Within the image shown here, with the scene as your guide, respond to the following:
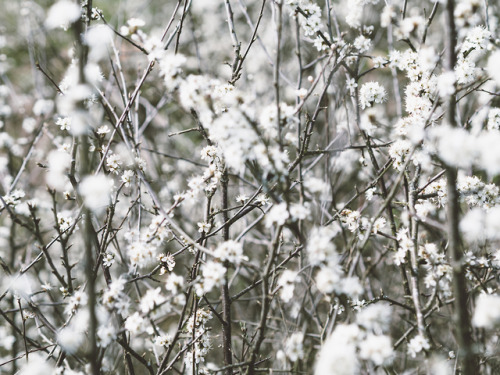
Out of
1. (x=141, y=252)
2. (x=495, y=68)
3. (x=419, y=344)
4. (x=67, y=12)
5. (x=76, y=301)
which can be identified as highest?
(x=67, y=12)

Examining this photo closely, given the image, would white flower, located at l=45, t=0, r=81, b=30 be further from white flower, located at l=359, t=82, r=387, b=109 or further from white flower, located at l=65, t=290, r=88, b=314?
white flower, located at l=359, t=82, r=387, b=109

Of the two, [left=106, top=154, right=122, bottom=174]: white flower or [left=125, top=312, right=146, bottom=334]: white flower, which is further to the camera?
[left=106, top=154, right=122, bottom=174]: white flower

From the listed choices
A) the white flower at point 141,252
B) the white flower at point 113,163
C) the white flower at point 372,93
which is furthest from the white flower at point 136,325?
the white flower at point 372,93

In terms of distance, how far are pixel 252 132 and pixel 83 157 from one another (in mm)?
570

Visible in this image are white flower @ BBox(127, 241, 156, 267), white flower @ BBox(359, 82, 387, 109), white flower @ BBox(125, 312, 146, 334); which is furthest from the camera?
white flower @ BBox(359, 82, 387, 109)

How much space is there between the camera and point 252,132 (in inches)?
58.3

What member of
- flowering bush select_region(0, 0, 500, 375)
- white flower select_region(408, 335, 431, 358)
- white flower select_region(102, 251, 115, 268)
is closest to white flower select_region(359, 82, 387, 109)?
flowering bush select_region(0, 0, 500, 375)

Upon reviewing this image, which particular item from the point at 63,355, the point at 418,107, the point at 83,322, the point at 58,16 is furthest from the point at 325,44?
the point at 63,355

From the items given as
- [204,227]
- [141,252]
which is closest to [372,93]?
[204,227]

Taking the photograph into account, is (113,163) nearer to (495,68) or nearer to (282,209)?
(282,209)

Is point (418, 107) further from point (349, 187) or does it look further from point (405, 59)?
point (349, 187)

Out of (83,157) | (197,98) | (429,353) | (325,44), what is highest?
(325,44)

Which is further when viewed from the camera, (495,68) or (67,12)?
(67,12)

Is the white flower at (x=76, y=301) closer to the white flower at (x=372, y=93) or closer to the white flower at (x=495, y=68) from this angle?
the white flower at (x=372, y=93)
